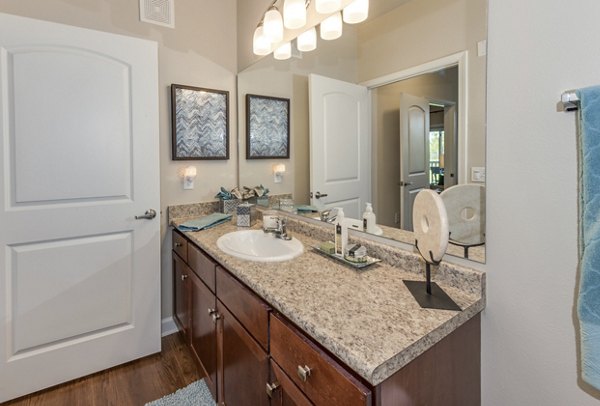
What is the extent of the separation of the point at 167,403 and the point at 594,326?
1.83 metres

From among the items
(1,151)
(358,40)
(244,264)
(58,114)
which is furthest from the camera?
(58,114)

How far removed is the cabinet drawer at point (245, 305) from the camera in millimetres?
1045

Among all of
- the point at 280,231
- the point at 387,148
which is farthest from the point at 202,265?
the point at 387,148

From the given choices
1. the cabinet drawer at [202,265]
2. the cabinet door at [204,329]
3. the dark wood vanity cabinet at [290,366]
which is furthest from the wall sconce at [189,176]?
the dark wood vanity cabinet at [290,366]

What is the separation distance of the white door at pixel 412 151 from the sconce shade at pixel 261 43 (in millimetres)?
1118

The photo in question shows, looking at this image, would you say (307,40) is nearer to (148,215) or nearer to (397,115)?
(397,115)

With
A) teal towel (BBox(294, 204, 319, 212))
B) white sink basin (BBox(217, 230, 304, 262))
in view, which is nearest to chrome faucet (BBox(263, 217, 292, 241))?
white sink basin (BBox(217, 230, 304, 262))

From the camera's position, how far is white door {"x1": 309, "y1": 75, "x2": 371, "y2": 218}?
148 cm

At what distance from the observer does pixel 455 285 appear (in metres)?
1.03

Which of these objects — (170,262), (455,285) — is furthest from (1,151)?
(455,285)

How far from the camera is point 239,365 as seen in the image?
4.05 feet

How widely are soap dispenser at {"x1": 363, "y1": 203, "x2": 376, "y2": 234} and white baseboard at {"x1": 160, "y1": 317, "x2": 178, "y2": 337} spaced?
1706 mm

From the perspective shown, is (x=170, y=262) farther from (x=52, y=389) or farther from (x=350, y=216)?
(x=350, y=216)

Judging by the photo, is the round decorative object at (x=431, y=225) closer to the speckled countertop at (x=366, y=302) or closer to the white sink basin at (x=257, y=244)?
the speckled countertop at (x=366, y=302)
